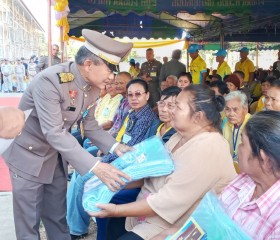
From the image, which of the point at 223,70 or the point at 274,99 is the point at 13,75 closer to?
the point at 223,70

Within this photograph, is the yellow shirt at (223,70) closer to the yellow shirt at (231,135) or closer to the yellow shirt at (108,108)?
the yellow shirt at (108,108)

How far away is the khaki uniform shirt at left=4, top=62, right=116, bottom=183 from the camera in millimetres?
2086

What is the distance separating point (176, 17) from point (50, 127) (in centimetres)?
902

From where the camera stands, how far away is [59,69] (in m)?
2.24

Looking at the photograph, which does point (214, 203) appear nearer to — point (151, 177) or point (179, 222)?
point (179, 222)

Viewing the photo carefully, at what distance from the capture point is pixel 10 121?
1.47 metres

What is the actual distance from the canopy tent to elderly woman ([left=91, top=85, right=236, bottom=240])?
11.1 ft

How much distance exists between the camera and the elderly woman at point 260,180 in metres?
1.41

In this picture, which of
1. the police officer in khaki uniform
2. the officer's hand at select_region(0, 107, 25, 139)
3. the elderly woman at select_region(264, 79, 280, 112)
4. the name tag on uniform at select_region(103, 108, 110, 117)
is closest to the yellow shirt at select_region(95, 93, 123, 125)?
the name tag on uniform at select_region(103, 108, 110, 117)

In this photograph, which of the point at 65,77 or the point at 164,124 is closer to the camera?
the point at 65,77

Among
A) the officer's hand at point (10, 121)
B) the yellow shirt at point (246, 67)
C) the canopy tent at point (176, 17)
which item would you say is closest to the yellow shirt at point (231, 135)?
the officer's hand at point (10, 121)

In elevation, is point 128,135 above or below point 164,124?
below

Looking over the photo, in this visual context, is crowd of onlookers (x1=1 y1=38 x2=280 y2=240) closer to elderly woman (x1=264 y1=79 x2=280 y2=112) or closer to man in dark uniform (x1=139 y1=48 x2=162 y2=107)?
elderly woman (x1=264 y1=79 x2=280 y2=112)

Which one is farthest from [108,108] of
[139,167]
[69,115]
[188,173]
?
[188,173]
